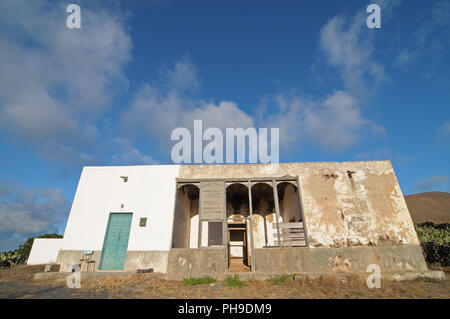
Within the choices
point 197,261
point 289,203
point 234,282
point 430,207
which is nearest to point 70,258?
point 197,261

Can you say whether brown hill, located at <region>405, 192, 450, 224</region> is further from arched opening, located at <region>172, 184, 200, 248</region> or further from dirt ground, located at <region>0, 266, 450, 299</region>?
arched opening, located at <region>172, 184, 200, 248</region>

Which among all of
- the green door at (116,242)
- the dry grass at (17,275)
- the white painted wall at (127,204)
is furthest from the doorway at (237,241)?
the dry grass at (17,275)

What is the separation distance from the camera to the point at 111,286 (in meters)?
7.47

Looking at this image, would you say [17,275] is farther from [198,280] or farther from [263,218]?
[263,218]

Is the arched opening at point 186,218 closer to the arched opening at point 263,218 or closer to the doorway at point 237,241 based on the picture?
the doorway at point 237,241

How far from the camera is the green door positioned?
33.3 feet

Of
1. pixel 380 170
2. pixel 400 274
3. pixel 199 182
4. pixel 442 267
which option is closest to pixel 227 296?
pixel 199 182

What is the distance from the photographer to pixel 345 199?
10.8 m

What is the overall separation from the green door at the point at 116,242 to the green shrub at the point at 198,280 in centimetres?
391

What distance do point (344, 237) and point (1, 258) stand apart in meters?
22.0

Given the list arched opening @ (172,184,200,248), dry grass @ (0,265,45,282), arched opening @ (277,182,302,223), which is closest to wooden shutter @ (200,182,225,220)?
arched opening @ (172,184,200,248)

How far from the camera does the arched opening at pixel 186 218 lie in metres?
11.4

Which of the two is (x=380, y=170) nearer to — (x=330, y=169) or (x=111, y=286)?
(x=330, y=169)

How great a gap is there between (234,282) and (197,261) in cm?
211
